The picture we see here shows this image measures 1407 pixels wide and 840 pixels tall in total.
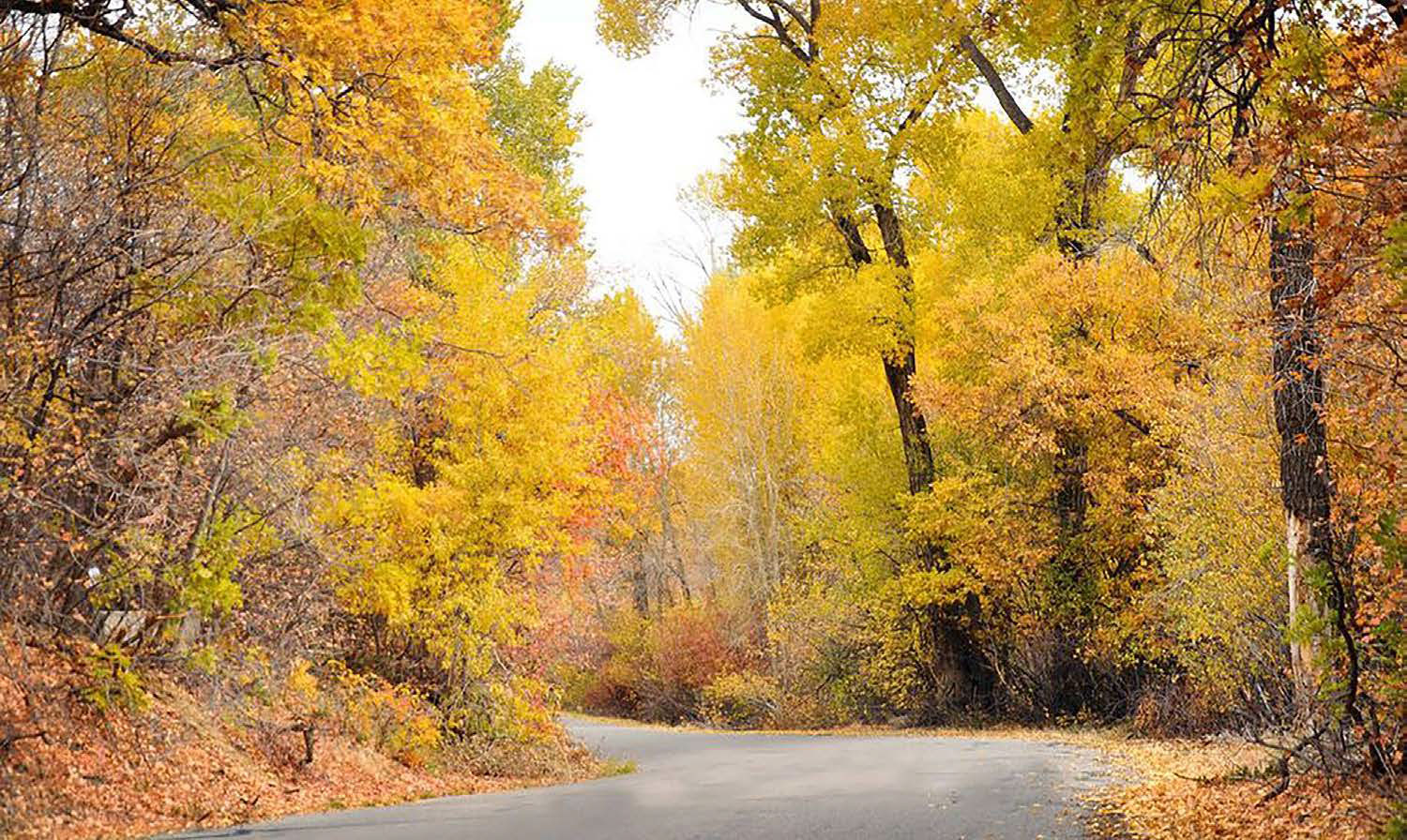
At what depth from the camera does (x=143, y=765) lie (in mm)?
13531

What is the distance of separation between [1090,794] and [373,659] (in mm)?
11252

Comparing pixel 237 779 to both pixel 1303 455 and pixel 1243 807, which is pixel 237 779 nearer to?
pixel 1243 807

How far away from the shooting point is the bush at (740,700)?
31531 mm

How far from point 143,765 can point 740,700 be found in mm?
20645

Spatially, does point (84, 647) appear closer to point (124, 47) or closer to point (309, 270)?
point (309, 270)

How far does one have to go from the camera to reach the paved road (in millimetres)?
10992

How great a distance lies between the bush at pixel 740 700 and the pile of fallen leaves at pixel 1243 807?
18.2 metres

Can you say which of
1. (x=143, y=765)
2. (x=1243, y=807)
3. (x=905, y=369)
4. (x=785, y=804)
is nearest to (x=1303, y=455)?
(x=1243, y=807)

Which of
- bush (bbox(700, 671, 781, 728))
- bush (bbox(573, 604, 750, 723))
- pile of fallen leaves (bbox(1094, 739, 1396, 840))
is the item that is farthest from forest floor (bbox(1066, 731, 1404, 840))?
bush (bbox(573, 604, 750, 723))

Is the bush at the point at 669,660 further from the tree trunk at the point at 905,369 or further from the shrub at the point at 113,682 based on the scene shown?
the shrub at the point at 113,682

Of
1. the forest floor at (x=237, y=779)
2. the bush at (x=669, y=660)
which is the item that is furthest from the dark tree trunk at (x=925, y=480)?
the forest floor at (x=237, y=779)

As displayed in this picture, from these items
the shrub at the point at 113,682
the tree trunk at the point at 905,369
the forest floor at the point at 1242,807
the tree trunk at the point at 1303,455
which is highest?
the tree trunk at the point at 905,369

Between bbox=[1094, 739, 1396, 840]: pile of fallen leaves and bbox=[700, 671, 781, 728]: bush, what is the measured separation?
18.2 metres

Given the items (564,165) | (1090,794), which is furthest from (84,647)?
(564,165)
